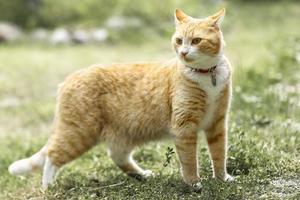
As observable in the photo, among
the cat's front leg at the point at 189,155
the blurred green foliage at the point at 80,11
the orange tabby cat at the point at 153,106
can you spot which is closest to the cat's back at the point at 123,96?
the orange tabby cat at the point at 153,106

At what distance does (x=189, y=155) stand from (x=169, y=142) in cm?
129

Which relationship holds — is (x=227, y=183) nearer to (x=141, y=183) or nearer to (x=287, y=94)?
(x=141, y=183)

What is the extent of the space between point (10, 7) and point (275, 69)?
6.93 meters

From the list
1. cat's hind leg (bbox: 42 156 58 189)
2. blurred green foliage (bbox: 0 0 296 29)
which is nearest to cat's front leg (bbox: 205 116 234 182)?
cat's hind leg (bbox: 42 156 58 189)

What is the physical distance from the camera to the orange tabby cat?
3865 mm

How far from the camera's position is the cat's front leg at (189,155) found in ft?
12.9

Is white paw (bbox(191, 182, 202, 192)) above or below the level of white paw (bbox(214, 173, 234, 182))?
above

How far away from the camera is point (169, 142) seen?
522 cm

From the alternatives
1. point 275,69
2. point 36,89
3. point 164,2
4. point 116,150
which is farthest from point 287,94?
point 164,2

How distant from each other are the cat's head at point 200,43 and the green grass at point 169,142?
0.76 metres

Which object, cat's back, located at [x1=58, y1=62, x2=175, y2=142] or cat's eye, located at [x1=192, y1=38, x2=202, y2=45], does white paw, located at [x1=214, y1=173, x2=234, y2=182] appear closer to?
cat's back, located at [x1=58, y1=62, x2=175, y2=142]

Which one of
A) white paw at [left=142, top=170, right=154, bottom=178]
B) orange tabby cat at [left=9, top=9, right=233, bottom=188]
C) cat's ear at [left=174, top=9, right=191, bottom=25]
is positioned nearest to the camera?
orange tabby cat at [left=9, top=9, right=233, bottom=188]

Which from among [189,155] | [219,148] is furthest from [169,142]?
[189,155]

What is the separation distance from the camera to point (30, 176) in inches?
200
